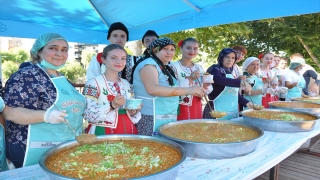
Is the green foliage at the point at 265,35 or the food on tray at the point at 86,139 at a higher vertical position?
the green foliage at the point at 265,35

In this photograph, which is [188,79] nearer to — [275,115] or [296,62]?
[275,115]

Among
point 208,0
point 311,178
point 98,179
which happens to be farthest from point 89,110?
point 311,178

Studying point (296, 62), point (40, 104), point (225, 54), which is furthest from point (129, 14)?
point (296, 62)

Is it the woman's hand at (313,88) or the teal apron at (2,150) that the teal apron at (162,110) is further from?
the woman's hand at (313,88)

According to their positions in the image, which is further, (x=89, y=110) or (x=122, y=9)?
(x=122, y=9)

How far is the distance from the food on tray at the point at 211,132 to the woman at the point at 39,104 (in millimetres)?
717

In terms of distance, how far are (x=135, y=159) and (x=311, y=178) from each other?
104 inches

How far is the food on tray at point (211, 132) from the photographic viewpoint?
1730 mm

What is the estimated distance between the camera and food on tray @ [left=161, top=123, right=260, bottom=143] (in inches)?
68.1

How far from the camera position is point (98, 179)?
1.10 m

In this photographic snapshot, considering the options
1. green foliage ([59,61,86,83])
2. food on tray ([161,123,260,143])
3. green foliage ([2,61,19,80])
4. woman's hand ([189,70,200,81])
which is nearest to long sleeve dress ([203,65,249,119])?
woman's hand ([189,70,200,81])

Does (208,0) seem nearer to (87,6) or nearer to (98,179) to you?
(87,6)

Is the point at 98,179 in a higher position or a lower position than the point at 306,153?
higher

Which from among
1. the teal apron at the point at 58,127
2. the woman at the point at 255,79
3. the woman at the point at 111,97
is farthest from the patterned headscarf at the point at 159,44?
the woman at the point at 255,79
